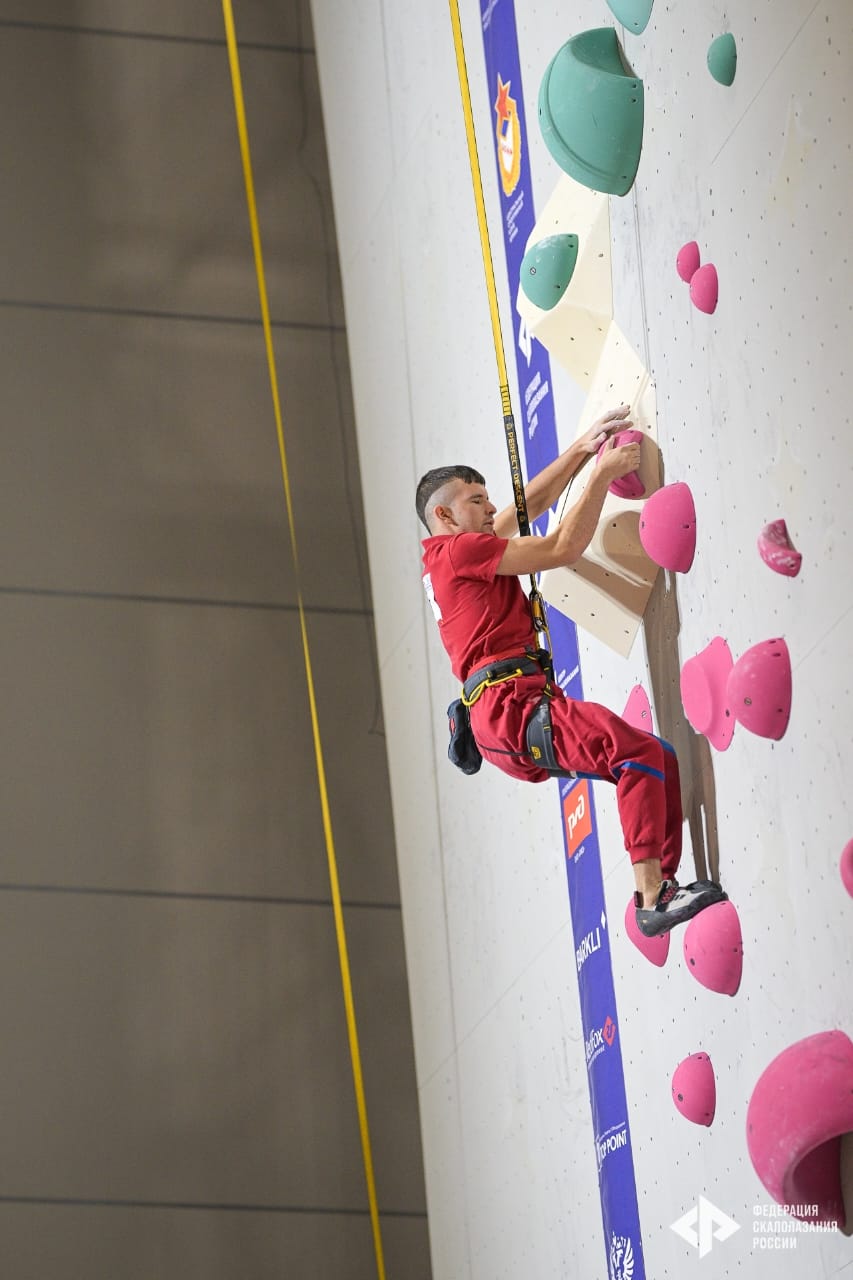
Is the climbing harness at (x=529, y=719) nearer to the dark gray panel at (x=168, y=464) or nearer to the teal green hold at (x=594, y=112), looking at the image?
the teal green hold at (x=594, y=112)

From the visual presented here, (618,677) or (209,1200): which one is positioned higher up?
(618,677)

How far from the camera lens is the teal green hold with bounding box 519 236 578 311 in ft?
10.5

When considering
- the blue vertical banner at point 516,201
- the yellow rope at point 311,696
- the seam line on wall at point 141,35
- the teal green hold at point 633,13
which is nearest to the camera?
the teal green hold at point 633,13

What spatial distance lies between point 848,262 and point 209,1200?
2.94 metres

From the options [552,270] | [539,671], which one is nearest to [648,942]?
[539,671]

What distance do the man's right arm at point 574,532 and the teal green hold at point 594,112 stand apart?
0.51 meters

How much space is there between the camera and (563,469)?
3.05m

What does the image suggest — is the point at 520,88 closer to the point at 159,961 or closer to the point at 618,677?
the point at 618,677

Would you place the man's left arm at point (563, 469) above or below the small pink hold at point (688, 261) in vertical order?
below

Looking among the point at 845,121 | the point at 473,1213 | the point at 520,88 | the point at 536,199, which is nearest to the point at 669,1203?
the point at 473,1213

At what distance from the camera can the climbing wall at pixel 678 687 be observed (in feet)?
7.61

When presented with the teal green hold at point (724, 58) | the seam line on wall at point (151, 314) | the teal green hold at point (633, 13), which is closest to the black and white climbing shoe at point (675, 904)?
the teal green hold at point (724, 58)

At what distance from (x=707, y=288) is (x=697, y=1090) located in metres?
1.26

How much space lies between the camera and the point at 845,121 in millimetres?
2252
